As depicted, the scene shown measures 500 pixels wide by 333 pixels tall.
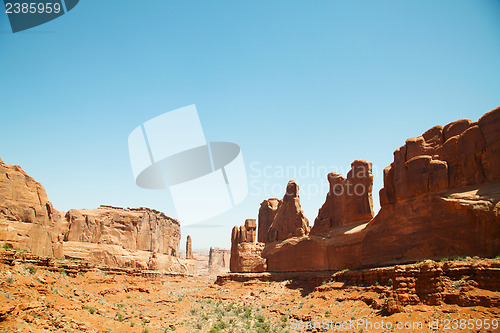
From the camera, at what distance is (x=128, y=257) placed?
2525 inches

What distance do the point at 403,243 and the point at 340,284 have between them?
21.5ft

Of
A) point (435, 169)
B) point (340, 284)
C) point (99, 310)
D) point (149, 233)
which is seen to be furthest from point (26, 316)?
point (149, 233)

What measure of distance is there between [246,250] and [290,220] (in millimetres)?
9195

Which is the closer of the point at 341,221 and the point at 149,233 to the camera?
the point at 341,221

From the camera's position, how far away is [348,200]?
1362 inches

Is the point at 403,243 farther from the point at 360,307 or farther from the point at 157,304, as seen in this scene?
the point at 157,304

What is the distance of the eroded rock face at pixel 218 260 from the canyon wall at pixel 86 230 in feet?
83.9

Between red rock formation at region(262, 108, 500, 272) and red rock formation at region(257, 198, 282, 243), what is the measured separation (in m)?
18.7

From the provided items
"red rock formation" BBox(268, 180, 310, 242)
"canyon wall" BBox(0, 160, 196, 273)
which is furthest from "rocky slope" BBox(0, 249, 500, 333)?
"red rock formation" BBox(268, 180, 310, 242)

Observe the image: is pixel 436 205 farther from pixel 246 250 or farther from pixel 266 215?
pixel 266 215

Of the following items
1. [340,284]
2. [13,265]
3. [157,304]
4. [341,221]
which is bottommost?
[157,304]

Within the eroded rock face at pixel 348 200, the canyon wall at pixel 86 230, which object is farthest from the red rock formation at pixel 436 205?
the canyon wall at pixel 86 230

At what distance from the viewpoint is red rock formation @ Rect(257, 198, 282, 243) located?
51.9 metres

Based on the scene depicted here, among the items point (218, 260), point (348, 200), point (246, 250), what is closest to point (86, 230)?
point (246, 250)
